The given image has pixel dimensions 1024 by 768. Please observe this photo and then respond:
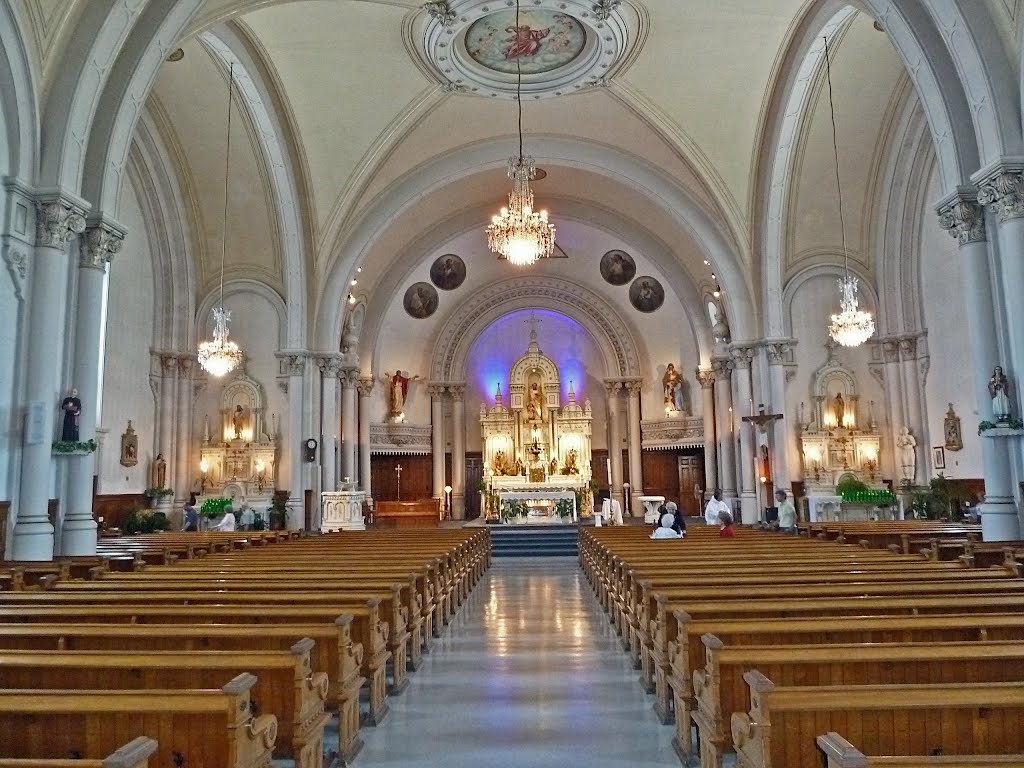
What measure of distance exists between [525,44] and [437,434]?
51.9 feet

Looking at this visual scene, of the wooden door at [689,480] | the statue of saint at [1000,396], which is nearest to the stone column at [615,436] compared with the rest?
the wooden door at [689,480]

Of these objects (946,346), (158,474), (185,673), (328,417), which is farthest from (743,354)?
(185,673)

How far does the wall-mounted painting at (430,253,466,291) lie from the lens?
28000mm

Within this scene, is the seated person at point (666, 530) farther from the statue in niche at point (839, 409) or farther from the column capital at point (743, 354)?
the column capital at point (743, 354)

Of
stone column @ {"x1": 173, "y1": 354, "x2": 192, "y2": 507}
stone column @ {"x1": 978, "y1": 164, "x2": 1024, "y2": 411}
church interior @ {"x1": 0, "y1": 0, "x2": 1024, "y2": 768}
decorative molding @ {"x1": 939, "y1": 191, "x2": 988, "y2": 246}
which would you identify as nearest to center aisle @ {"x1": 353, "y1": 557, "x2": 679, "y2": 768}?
church interior @ {"x1": 0, "y1": 0, "x2": 1024, "y2": 768}

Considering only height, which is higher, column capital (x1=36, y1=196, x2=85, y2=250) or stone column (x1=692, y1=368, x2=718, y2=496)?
column capital (x1=36, y1=196, x2=85, y2=250)

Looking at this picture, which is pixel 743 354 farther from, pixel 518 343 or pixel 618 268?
pixel 518 343

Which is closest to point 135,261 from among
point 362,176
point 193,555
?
point 362,176

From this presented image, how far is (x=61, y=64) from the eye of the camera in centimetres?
1037

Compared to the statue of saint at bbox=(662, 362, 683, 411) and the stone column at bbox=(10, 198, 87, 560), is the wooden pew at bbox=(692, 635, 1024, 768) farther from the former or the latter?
the statue of saint at bbox=(662, 362, 683, 411)

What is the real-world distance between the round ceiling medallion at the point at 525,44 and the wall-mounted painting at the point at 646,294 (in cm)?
1077

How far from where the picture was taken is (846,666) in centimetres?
367

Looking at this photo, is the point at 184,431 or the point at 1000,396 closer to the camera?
the point at 1000,396

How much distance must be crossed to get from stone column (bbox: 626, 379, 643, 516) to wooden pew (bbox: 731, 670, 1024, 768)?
80.9 ft
